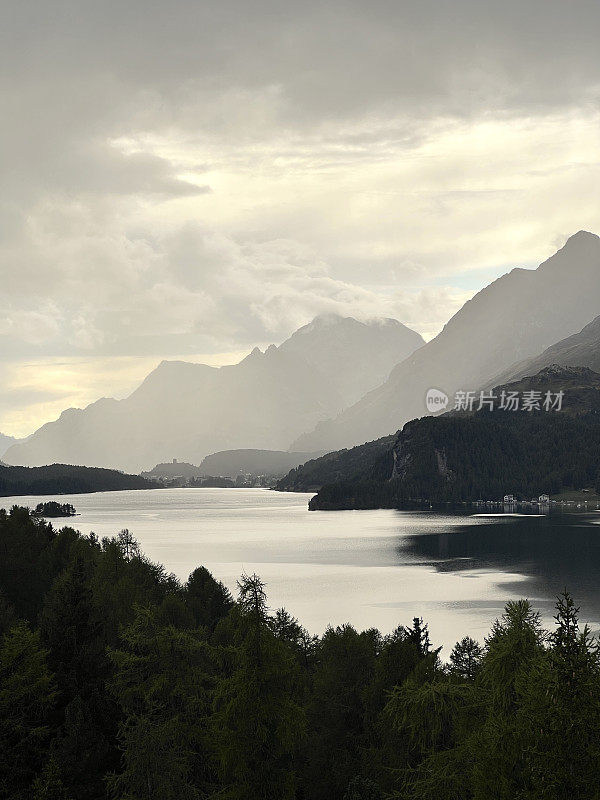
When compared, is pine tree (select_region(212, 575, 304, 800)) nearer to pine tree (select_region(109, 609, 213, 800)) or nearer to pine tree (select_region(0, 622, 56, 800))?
pine tree (select_region(109, 609, 213, 800))

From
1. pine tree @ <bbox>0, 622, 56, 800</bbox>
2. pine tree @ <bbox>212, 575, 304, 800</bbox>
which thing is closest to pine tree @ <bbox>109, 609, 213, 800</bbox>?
pine tree @ <bbox>0, 622, 56, 800</bbox>

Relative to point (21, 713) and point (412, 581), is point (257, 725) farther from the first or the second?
point (412, 581)

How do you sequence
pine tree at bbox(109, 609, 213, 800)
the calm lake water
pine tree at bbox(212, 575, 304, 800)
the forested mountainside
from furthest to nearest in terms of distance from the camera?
the calm lake water
pine tree at bbox(109, 609, 213, 800)
pine tree at bbox(212, 575, 304, 800)
the forested mountainside

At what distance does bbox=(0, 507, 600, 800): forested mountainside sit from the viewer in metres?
22.9

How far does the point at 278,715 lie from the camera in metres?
31.2

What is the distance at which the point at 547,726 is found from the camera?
21891mm

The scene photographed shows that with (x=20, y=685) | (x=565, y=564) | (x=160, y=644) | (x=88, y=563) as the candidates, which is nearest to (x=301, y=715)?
(x=160, y=644)

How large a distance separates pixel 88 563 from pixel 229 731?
63.6 metres

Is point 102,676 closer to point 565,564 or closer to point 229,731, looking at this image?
point 229,731

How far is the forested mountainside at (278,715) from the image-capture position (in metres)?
22.9

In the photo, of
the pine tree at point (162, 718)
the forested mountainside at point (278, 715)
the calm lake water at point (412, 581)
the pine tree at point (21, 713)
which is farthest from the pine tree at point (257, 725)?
the calm lake water at point (412, 581)

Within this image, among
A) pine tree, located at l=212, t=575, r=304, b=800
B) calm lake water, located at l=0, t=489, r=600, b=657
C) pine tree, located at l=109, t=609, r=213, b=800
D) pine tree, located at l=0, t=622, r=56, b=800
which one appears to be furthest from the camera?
calm lake water, located at l=0, t=489, r=600, b=657

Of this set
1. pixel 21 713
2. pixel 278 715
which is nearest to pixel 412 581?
pixel 21 713

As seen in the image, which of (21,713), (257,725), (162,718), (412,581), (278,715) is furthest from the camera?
(412,581)
